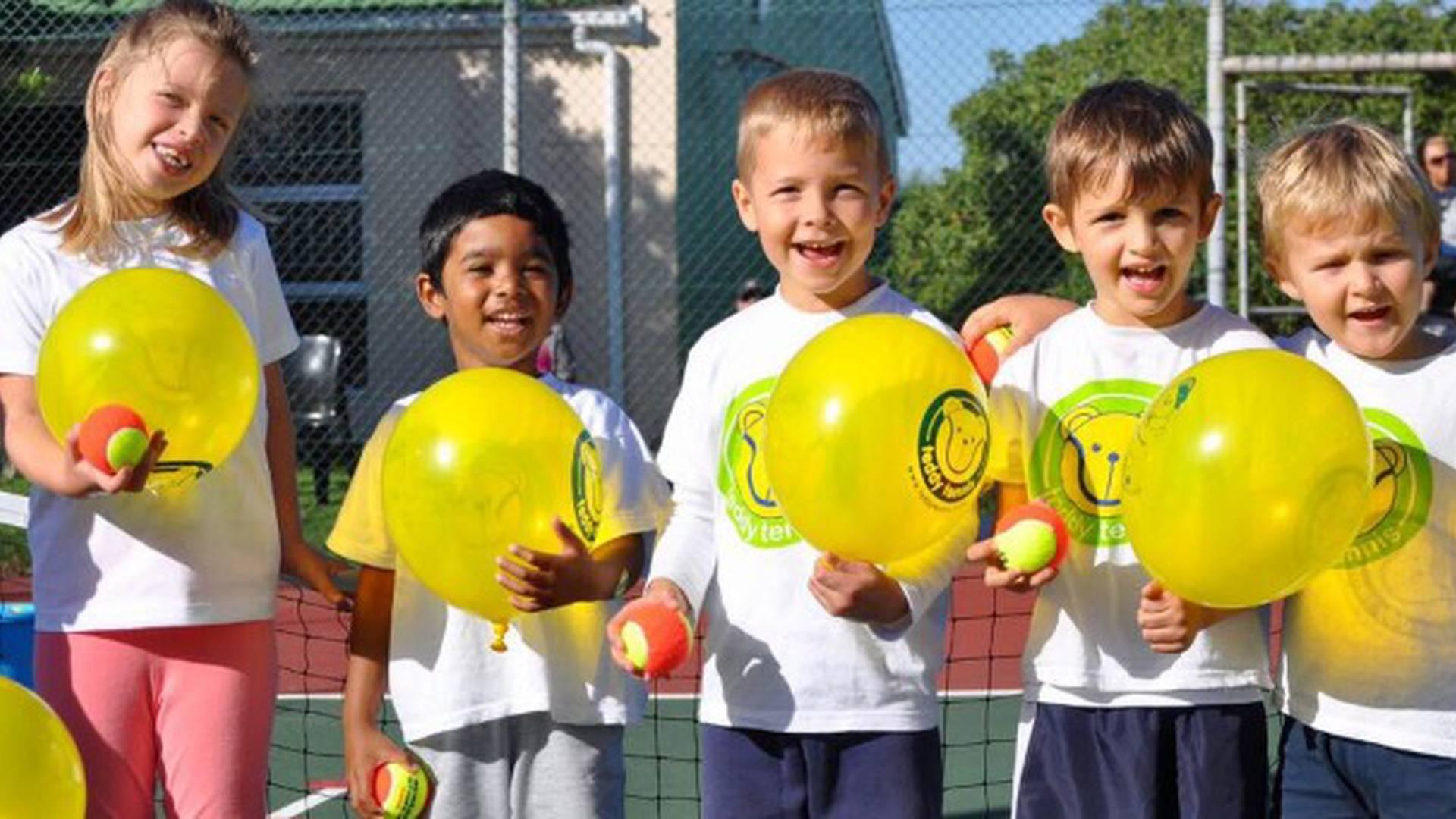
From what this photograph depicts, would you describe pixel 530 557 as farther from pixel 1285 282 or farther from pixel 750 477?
pixel 1285 282

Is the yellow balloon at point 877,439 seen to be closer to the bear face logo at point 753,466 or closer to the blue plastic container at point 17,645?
the bear face logo at point 753,466

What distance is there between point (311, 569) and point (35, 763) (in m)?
0.70

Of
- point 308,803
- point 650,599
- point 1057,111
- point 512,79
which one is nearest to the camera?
point 650,599

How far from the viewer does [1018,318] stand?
140 inches

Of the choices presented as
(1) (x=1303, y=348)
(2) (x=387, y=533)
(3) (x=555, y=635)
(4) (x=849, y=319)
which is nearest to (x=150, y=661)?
(2) (x=387, y=533)

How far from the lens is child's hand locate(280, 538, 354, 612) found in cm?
357

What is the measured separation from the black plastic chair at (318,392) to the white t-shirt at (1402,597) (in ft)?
30.4

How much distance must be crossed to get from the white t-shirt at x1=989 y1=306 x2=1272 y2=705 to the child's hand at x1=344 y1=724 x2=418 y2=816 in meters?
1.06

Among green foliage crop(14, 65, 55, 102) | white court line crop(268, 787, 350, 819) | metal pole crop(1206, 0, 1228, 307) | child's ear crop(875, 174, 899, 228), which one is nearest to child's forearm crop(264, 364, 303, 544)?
child's ear crop(875, 174, 899, 228)

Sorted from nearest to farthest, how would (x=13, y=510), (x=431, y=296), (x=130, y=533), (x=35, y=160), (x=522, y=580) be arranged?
1. (x=522, y=580)
2. (x=130, y=533)
3. (x=431, y=296)
4. (x=13, y=510)
5. (x=35, y=160)

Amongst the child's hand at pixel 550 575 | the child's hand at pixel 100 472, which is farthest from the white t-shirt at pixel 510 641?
the child's hand at pixel 100 472

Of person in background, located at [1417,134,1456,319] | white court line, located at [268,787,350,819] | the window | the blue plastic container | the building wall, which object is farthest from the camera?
the building wall

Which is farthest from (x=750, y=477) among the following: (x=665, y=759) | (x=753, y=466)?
(x=665, y=759)

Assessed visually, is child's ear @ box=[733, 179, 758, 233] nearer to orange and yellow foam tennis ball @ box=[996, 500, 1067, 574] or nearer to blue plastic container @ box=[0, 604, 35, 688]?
orange and yellow foam tennis ball @ box=[996, 500, 1067, 574]
